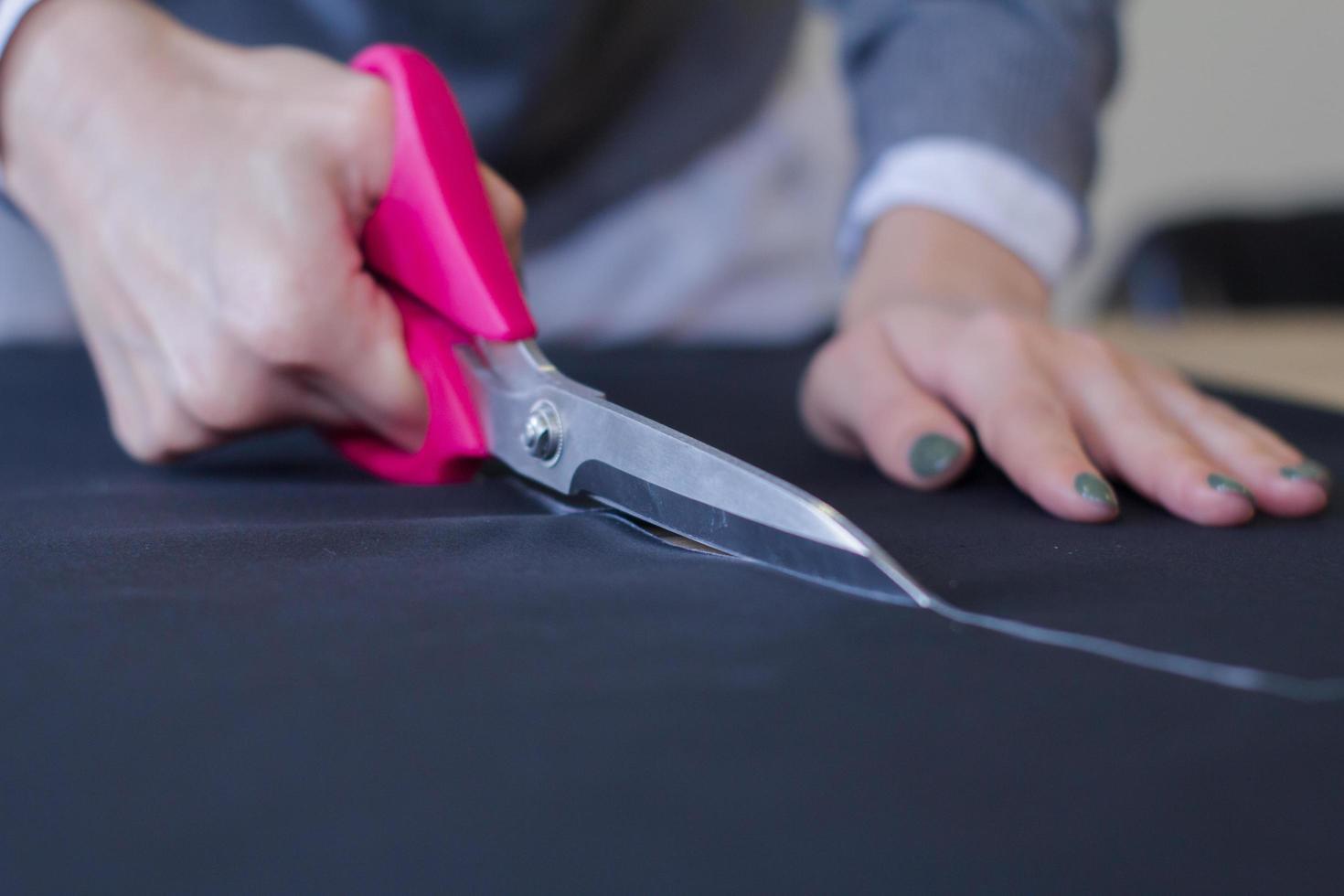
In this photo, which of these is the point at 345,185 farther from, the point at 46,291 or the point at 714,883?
the point at 46,291

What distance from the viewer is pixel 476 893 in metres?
0.23

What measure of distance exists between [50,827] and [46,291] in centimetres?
93

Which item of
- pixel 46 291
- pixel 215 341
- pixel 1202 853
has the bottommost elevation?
pixel 46 291

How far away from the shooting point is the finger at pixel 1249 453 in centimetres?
53

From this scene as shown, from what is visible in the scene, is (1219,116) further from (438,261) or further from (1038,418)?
(438,261)

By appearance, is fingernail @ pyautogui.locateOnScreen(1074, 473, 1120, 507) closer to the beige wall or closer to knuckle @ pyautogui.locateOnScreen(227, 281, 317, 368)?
knuckle @ pyautogui.locateOnScreen(227, 281, 317, 368)

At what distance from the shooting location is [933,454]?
580 millimetres

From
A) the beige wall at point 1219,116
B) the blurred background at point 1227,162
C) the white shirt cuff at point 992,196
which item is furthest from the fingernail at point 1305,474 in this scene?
the beige wall at point 1219,116

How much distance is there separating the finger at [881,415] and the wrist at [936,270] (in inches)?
3.7

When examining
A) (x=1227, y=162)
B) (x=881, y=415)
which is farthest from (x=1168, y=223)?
(x=881, y=415)

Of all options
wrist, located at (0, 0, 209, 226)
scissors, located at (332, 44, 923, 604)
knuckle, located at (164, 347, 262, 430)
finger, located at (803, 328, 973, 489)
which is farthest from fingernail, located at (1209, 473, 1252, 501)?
wrist, located at (0, 0, 209, 226)

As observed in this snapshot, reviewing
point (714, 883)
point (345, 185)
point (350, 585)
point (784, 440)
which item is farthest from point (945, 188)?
point (714, 883)

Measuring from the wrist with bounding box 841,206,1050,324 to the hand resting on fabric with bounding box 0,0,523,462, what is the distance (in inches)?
11.5

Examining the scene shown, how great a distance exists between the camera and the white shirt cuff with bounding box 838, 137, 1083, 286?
2.81 feet
